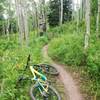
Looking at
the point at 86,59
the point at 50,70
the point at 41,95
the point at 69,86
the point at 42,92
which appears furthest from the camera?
the point at 86,59

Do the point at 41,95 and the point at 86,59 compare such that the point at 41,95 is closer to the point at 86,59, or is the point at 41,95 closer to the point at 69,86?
the point at 69,86

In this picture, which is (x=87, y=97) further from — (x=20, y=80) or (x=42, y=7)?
(x=42, y=7)

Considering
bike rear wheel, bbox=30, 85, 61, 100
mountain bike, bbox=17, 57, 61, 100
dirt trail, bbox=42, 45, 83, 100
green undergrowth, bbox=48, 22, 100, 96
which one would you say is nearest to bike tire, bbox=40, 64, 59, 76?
dirt trail, bbox=42, 45, 83, 100

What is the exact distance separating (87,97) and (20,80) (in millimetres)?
2467

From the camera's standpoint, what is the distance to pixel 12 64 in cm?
1030

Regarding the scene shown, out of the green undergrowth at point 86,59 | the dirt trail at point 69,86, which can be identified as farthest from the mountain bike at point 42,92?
the green undergrowth at point 86,59

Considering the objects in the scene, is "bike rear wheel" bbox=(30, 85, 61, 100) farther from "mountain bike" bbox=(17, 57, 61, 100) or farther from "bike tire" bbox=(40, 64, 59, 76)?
"bike tire" bbox=(40, 64, 59, 76)

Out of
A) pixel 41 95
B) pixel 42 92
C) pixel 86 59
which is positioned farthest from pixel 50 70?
pixel 42 92

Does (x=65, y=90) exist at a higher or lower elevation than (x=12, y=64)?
lower

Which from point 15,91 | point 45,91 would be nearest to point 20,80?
point 15,91

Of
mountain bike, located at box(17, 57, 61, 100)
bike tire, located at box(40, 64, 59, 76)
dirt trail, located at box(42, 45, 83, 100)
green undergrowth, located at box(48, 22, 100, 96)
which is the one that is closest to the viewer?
mountain bike, located at box(17, 57, 61, 100)

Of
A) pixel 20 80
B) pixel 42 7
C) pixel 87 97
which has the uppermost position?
pixel 42 7

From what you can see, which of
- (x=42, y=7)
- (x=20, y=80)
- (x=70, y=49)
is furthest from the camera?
(x=42, y=7)

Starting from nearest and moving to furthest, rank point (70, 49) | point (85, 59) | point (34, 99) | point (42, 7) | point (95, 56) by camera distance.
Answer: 1. point (34, 99)
2. point (95, 56)
3. point (85, 59)
4. point (70, 49)
5. point (42, 7)
